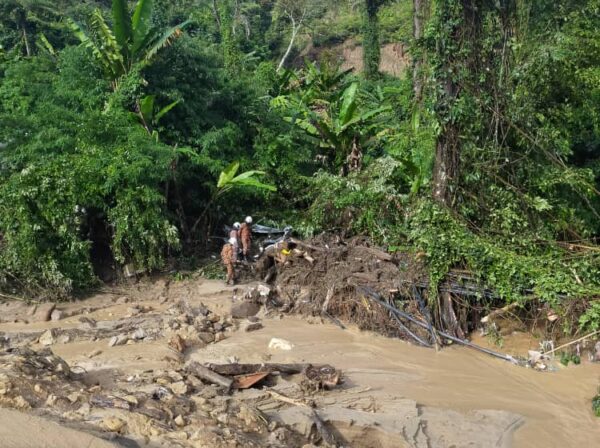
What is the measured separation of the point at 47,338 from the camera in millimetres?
9352

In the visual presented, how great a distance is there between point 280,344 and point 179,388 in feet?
8.66

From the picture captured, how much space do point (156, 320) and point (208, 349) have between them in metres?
1.38

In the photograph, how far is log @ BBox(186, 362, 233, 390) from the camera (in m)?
7.17

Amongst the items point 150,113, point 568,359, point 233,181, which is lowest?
point 568,359

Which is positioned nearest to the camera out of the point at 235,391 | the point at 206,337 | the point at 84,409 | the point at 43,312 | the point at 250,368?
the point at 84,409

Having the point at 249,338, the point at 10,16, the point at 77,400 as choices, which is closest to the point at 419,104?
the point at 249,338

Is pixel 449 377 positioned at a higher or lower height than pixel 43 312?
lower

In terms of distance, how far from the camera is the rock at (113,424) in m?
5.48

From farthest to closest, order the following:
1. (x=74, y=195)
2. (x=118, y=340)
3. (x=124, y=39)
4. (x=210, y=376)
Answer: (x=124, y=39) < (x=74, y=195) < (x=118, y=340) < (x=210, y=376)

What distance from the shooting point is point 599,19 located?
1251 centimetres

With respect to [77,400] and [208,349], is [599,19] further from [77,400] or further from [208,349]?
[77,400]

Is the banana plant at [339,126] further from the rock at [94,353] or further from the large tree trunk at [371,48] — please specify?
the large tree trunk at [371,48]

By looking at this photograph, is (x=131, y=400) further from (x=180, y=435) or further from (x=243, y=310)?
(x=243, y=310)

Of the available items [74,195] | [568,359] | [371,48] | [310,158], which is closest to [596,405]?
[568,359]
